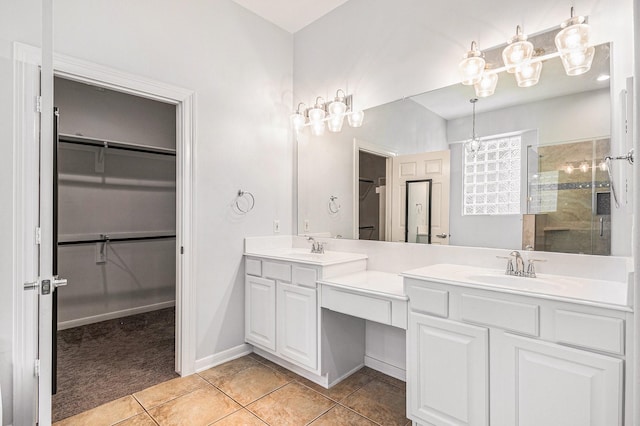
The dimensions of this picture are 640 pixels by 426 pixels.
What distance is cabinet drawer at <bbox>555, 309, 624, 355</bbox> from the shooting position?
1.21 m

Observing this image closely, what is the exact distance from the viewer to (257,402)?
6.98ft

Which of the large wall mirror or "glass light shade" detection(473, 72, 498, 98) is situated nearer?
the large wall mirror

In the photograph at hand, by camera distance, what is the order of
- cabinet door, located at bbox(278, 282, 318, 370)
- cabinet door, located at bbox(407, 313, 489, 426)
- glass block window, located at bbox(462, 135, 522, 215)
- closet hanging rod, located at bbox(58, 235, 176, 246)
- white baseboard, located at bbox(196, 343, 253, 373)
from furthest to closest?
closet hanging rod, located at bbox(58, 235, 176, 246)
white baseboard, located at bbox(196, 343, 253, 373)
cabinet door, located at bbox(278, 282, 318, 370)
glass block window, located at bbox(462, 135, 522, 215)
cabinet door, located at bbox(407, 313, 489, 426)

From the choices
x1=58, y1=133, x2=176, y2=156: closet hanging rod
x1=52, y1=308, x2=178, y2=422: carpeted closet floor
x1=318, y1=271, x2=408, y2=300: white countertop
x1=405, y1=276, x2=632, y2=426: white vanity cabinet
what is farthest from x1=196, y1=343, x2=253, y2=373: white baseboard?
x1=58, y1=133, x2=176, y2=156: closet hanging rod

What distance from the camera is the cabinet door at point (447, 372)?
1.53m

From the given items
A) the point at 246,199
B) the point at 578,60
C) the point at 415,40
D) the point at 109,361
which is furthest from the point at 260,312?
the point at 578,60

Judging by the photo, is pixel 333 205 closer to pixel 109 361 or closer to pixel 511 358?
pixel 511 358

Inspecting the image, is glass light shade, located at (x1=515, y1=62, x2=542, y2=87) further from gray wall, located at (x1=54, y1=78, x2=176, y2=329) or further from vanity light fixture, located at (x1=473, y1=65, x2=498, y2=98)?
gray wall, located at (x1=54, y1=78, x2=176, y2=329)

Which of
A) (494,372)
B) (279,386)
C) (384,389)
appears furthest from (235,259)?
(494,372)

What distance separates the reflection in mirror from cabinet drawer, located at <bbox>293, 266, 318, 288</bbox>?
2.37 ft

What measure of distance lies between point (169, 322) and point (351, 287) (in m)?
2.62

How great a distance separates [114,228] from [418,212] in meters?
3.41

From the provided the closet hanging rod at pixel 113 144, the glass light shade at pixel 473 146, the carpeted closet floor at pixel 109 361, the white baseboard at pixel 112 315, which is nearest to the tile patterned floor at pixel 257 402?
the carpeted closet floor at pixel 109 361

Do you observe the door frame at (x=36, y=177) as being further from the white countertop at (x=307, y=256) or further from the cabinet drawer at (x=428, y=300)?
the cabinet drawer at (x=428, y=300)
